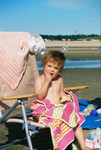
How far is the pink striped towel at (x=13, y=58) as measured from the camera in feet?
10.8

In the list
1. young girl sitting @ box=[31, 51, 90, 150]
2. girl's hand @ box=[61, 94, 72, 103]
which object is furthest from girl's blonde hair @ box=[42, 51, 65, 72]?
girl's hand @ box=[61, 94, 72, 103]

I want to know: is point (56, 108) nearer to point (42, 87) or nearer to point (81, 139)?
point (42, 87)

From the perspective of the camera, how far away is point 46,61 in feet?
9.50

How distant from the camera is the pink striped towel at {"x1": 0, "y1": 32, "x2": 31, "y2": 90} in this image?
10.8 ft

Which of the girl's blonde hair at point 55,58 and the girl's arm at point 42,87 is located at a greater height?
the girl's blonde hair at point 55,58

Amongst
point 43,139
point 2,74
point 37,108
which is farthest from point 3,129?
point 37,108

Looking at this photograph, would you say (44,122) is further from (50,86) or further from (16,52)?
(16,52)

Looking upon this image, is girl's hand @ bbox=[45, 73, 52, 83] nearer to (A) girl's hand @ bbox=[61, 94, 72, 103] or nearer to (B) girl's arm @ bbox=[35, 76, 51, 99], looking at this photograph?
(B) girl's arm @ bbox=[35, 76, 51, 99]

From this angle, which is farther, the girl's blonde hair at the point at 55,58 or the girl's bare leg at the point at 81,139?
the girl's blonde hair at the point at 55,58

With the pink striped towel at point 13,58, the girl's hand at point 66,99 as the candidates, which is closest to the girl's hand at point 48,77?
the girl's hand at point 66,99

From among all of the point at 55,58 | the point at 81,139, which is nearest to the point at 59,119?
the point at 81,139

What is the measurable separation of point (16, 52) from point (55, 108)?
962 millimetres

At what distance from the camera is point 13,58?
3.32 meters

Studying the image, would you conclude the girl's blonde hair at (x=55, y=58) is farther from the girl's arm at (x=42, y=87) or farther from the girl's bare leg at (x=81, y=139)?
the girl's bare leg at (x=81, y=139)
